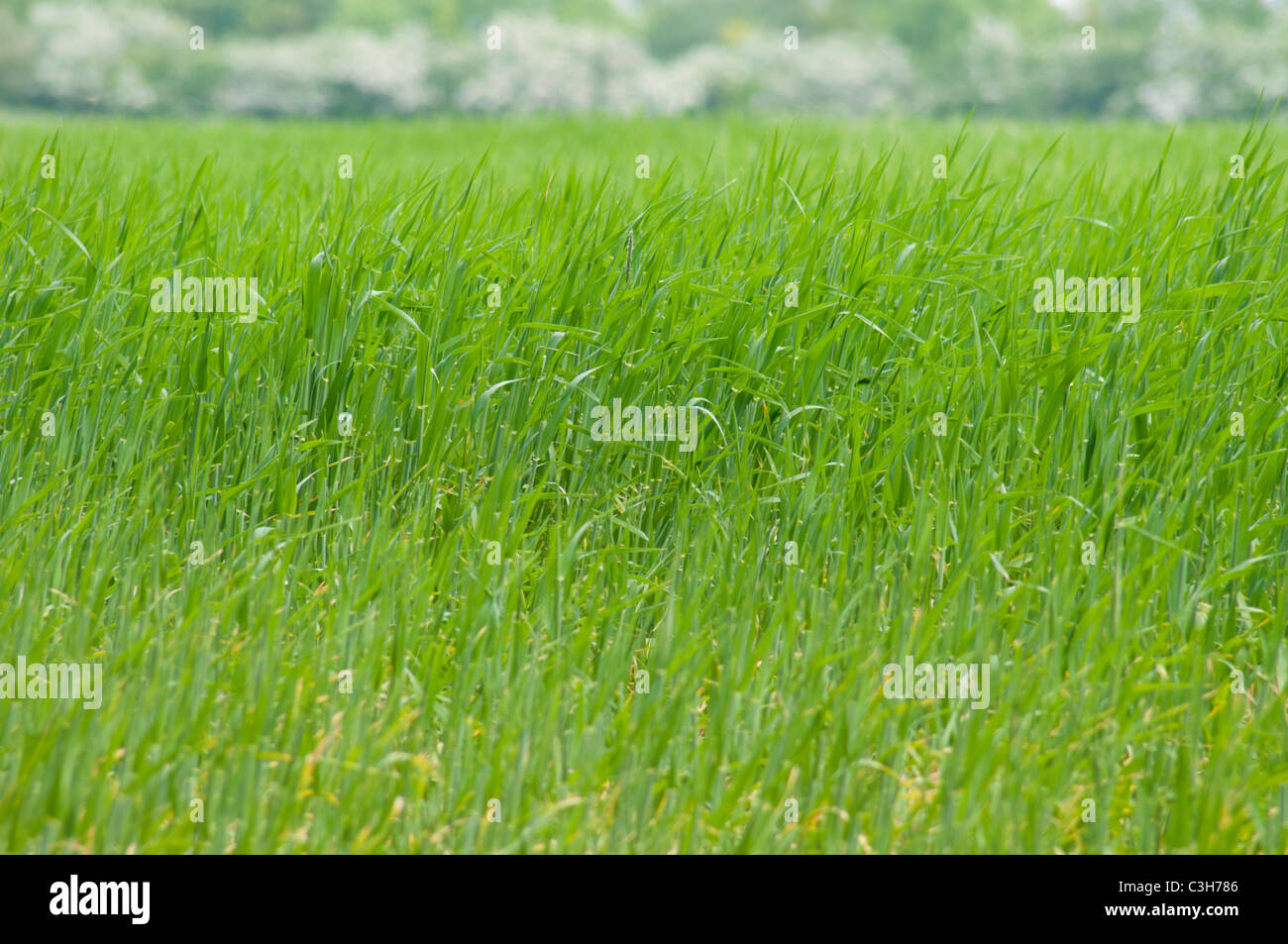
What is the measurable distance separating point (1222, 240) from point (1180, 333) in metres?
0.59

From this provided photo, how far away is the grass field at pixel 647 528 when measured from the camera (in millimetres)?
2260

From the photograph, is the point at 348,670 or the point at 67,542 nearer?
the point at 348,670

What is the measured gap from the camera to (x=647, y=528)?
324 centimetres

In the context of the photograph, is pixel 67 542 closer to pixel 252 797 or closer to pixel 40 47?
pixel 252 797

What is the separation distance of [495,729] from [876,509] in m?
1.45

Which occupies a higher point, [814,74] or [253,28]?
[253,28]

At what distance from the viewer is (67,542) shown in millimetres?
2885

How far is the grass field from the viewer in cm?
226

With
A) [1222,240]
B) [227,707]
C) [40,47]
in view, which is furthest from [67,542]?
[40,47]

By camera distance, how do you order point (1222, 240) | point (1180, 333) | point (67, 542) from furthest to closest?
point (1222, 240) < point (1180, 333) < point (67, 542)

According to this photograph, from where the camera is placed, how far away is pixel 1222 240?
12.9ft

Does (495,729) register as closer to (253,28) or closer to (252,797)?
(252,797)
